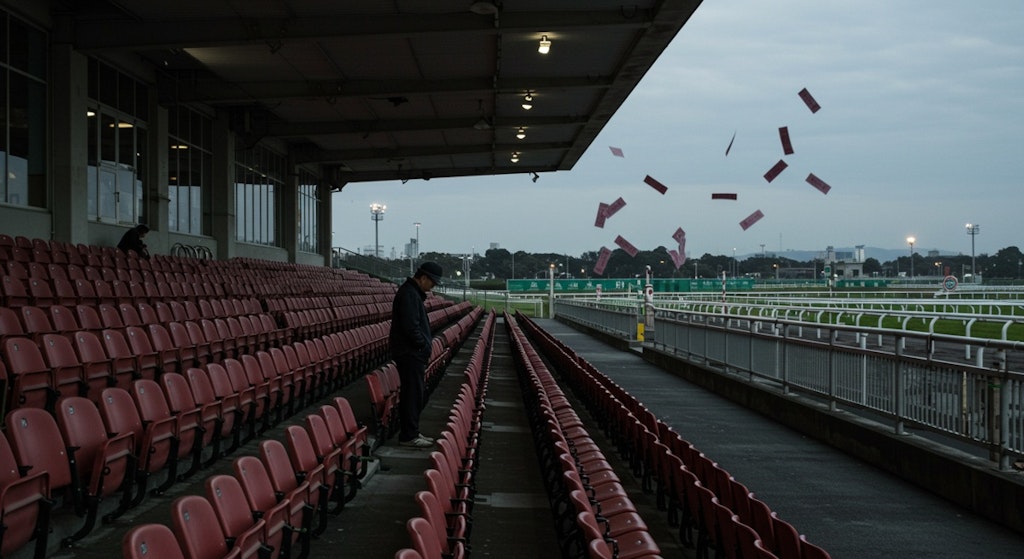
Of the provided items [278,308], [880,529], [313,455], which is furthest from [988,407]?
[278,308]

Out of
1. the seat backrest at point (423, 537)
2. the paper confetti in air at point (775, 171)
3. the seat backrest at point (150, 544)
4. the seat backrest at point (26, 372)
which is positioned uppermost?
the paper confetti in air at point (775, 171)

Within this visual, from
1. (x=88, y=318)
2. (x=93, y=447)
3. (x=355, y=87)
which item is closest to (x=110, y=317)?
(x=88, y=318)

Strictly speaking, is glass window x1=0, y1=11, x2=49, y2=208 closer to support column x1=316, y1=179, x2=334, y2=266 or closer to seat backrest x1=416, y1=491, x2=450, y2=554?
seat backrest x1=416, y1=491, x2=450, y2=554

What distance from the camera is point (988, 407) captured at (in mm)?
7012

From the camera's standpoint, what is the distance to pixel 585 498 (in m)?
4.42

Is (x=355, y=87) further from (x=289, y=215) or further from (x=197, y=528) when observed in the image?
(x=197, y=528)

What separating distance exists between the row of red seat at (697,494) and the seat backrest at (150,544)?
2.37 m

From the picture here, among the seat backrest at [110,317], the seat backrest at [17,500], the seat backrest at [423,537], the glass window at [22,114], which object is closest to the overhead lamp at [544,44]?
the glass window at [22,114]

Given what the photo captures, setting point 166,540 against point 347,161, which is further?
point 347,161

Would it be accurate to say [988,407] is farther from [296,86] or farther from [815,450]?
[296,86]

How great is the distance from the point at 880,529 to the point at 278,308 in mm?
10956

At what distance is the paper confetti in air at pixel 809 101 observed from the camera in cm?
1405

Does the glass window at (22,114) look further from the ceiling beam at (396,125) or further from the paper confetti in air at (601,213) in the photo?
the paper confetti in air at (601,213)

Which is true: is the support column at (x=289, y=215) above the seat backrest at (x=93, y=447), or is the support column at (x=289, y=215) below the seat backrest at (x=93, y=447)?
above
